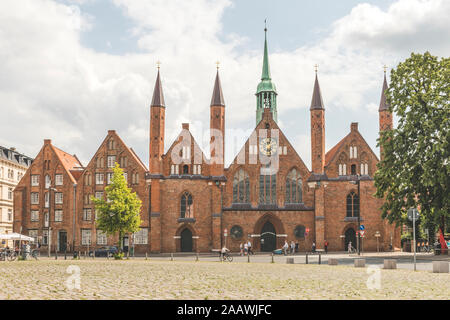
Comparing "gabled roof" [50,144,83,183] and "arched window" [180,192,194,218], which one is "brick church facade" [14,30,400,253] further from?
"gabled roof" [50,144,83,183]

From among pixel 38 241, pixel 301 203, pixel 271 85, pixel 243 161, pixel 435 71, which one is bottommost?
pixel 38 241

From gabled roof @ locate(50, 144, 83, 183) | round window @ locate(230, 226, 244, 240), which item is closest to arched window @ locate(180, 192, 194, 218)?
round window @ locate(230, 226, 244, 240)

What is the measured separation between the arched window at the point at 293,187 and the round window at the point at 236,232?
6.66m

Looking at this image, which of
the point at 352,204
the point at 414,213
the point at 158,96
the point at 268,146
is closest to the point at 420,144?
the point at 414,213

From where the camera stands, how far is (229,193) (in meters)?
61.7

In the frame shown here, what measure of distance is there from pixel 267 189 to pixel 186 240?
11.5 meters

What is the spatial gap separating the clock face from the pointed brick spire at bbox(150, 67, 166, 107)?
1306cm

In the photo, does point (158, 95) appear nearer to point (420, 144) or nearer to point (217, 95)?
point (217, 95)

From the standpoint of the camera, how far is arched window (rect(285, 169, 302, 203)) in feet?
203

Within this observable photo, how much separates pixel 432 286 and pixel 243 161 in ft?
151
